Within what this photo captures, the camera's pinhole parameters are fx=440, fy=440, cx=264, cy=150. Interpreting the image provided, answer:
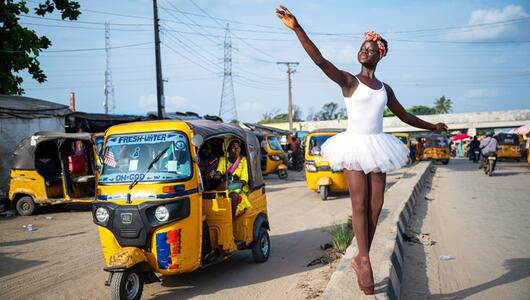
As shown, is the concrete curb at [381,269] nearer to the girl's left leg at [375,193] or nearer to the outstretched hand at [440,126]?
the girl's left leg at [375,193]

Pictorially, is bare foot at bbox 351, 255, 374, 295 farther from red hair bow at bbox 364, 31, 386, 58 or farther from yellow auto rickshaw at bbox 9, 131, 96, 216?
yellow auto rickshaw at bbox 9, 131, 96, 216

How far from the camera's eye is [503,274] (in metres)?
5.33

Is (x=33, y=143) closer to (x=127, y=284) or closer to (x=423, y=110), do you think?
(x=127, y=284)

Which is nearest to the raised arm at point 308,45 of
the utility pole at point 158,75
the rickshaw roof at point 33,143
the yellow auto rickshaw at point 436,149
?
the rickshaw roof at point 33,143

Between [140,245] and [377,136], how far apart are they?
2.90 m

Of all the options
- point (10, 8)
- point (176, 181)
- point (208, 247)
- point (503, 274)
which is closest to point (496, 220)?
point (503, 274)

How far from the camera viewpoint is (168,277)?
607 centimetres

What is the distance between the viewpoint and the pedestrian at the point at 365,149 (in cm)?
374

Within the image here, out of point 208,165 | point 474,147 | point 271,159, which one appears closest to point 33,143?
point 208,165

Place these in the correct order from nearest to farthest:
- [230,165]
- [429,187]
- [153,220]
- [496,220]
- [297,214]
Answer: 1. [153,220]
2. [230,165]
3. [496,220]
4. [297,214]
5. [429,187]

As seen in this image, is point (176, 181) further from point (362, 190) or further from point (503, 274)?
point (503, 274)

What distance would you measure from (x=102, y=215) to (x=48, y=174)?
28.3 ft

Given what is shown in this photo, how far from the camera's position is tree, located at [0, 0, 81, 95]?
13805 mm

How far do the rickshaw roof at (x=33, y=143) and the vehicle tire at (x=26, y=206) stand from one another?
2.90 feet
